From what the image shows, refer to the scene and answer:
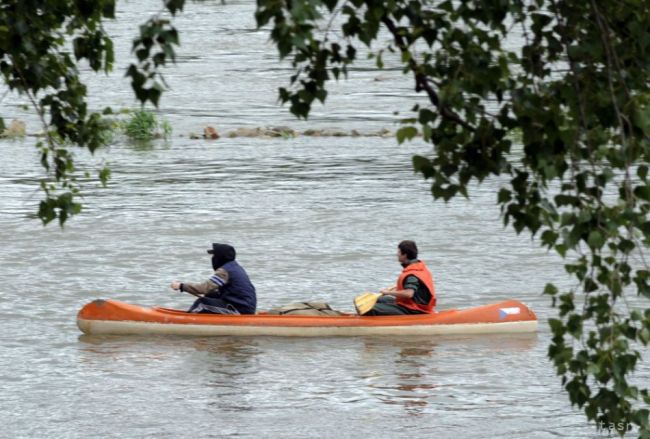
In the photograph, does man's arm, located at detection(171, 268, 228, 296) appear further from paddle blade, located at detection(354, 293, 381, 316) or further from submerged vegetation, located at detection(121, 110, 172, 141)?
submerged vegetation, located at detection(121, 110, 172, 141)

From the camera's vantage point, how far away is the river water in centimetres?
1288

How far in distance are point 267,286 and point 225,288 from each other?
3.69m

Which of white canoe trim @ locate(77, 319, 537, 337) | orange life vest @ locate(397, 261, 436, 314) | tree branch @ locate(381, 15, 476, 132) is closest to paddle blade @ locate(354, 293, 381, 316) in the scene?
white canoe trim @ locate(77, 319, 537, 337)

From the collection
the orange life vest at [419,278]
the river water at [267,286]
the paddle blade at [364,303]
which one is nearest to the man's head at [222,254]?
the river water at [267,286]

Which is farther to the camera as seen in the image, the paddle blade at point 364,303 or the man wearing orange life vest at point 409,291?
the paddle blade at point 364,303

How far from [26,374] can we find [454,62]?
993cm

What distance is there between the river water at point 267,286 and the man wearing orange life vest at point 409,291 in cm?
40

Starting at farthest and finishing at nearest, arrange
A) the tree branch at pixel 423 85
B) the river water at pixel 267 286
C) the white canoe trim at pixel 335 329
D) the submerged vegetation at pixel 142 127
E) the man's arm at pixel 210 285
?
the submerged vegetation at pixel 142 127 < the white canoe trim at pixel 335 329 < the man's arm at pixel 210 285 < the river water at pixel 267 286 < the tree branch at pixel 423 85

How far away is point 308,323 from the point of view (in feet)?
52.3

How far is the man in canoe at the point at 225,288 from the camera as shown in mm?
15938

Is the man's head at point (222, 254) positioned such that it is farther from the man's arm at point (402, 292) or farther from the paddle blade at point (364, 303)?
the man's arm at point (402, 292)

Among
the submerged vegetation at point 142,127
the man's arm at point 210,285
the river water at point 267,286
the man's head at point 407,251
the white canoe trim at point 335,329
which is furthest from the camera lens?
the submerged vegetation at point 142,127

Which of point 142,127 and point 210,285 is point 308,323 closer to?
point 210,285

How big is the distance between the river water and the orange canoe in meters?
0.15
